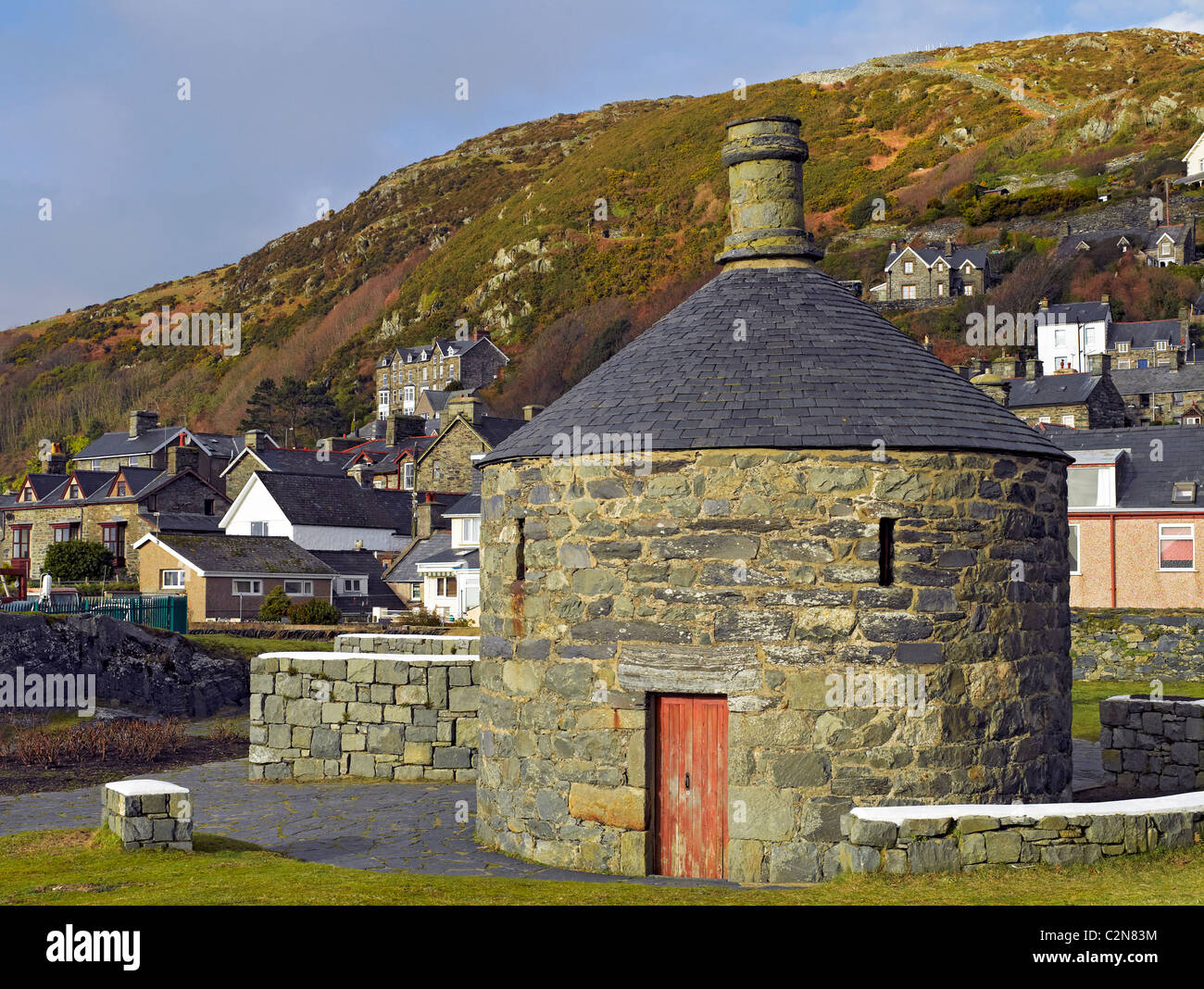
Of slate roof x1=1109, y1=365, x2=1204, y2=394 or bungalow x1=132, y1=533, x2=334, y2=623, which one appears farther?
slate roof x1=1109, y1=365, x2=1204, y2=394

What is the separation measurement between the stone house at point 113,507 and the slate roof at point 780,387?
1973 inches

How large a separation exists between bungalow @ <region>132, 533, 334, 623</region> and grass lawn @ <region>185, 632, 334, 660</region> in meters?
12.5

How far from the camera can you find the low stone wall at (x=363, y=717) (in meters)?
16.2

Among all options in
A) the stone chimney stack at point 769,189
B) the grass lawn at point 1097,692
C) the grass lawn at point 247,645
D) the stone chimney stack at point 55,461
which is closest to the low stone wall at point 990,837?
the stone chimney stack at point 769,189

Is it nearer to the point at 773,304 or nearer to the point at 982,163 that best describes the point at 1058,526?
the point at 773,304

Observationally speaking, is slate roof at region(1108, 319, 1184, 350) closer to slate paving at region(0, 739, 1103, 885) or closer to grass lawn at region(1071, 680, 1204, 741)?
grass lawn at region(1071, 680, 1204, 741)

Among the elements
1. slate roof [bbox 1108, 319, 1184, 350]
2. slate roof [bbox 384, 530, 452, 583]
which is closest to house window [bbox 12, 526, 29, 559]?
slate roof [bbox 384, 530, 452, 583]

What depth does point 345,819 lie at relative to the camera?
13.9 meters

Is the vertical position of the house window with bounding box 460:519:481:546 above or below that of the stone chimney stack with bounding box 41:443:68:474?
below

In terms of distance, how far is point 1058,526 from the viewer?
492 inches

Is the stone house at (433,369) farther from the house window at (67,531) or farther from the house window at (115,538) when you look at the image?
the house window at (115,538)

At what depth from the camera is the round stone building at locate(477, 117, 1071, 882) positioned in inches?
430

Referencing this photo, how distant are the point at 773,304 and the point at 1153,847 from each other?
6.46 m

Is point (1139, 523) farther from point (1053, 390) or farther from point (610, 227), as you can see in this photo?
point (610, 227)
